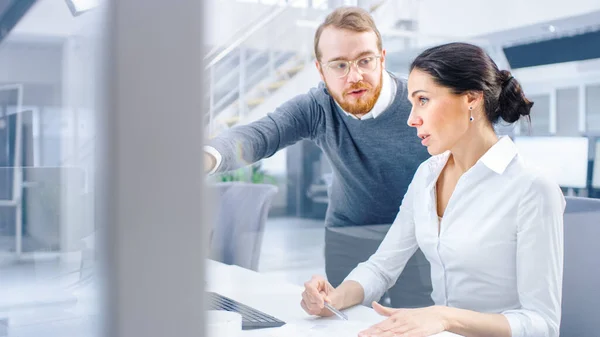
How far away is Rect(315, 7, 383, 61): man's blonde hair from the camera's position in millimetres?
1604

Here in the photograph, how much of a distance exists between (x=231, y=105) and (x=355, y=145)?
0.80 meters

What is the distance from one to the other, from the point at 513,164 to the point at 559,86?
105 inches

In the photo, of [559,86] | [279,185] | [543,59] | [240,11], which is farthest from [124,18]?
[559,86]

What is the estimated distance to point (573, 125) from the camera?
3896 mm

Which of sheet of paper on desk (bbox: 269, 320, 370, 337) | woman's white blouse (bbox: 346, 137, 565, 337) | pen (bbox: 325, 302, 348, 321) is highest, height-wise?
woman's white blouse (bbox: 346, 137, 565, 337)

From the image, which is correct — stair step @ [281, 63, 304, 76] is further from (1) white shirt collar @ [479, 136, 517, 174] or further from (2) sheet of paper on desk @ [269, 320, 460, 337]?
(2) sheet of paper on desk @ [269, 320, 460, 337]

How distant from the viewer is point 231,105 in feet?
2.93

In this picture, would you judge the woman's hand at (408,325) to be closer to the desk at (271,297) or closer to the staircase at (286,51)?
the desk at (271,297)

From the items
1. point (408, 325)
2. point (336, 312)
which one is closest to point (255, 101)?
point (336, 312)

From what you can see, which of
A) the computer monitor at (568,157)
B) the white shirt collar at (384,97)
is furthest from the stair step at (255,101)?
the computer monitor at (568,157)

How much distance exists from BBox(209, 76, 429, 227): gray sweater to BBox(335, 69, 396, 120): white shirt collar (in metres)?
0.01

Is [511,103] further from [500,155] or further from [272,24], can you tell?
[272,24]

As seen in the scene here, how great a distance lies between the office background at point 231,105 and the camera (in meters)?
0.32

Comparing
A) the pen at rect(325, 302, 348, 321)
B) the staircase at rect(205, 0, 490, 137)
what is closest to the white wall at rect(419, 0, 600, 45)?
the staircase at rect(205, 0, 490, 137)
